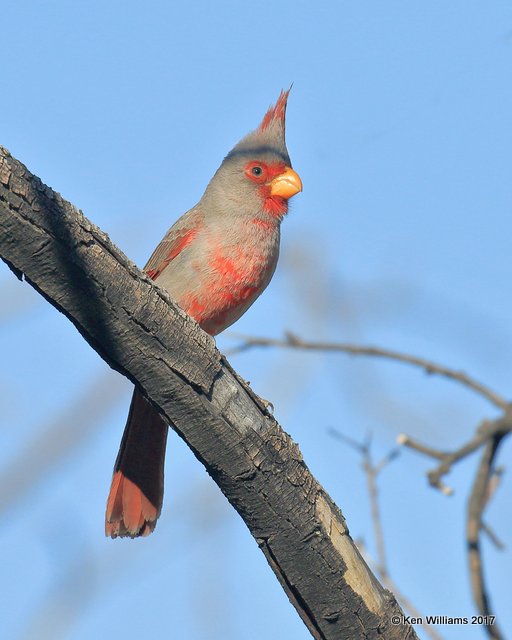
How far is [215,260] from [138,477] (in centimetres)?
113

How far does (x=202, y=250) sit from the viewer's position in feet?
15.3

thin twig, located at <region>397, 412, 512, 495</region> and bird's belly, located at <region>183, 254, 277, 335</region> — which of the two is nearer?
thin twig, located at <region>397, 412, 512, 495</region>

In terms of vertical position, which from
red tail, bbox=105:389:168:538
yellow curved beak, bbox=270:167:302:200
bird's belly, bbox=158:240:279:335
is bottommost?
red tail, bbox=105:389:168:538

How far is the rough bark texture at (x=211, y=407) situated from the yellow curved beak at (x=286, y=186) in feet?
7.58

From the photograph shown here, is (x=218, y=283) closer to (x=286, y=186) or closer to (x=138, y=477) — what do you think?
(x=286, y=186)

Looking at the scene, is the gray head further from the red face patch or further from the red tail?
the red tail

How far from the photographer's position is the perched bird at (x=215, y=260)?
13.4 feet

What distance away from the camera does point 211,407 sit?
2.82 metres

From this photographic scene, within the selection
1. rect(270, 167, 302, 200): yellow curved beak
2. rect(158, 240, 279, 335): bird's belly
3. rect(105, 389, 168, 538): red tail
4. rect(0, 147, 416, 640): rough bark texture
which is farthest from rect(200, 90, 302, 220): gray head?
rect(0, 147, 416, 640): rough bark texture

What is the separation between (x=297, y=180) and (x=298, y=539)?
260cm

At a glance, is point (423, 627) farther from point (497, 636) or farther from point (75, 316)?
point (75, 316)

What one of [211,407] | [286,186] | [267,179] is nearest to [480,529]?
[211,407]

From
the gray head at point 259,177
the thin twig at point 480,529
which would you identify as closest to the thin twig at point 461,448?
the thin twig at point 480,529

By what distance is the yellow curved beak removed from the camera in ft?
16.6
